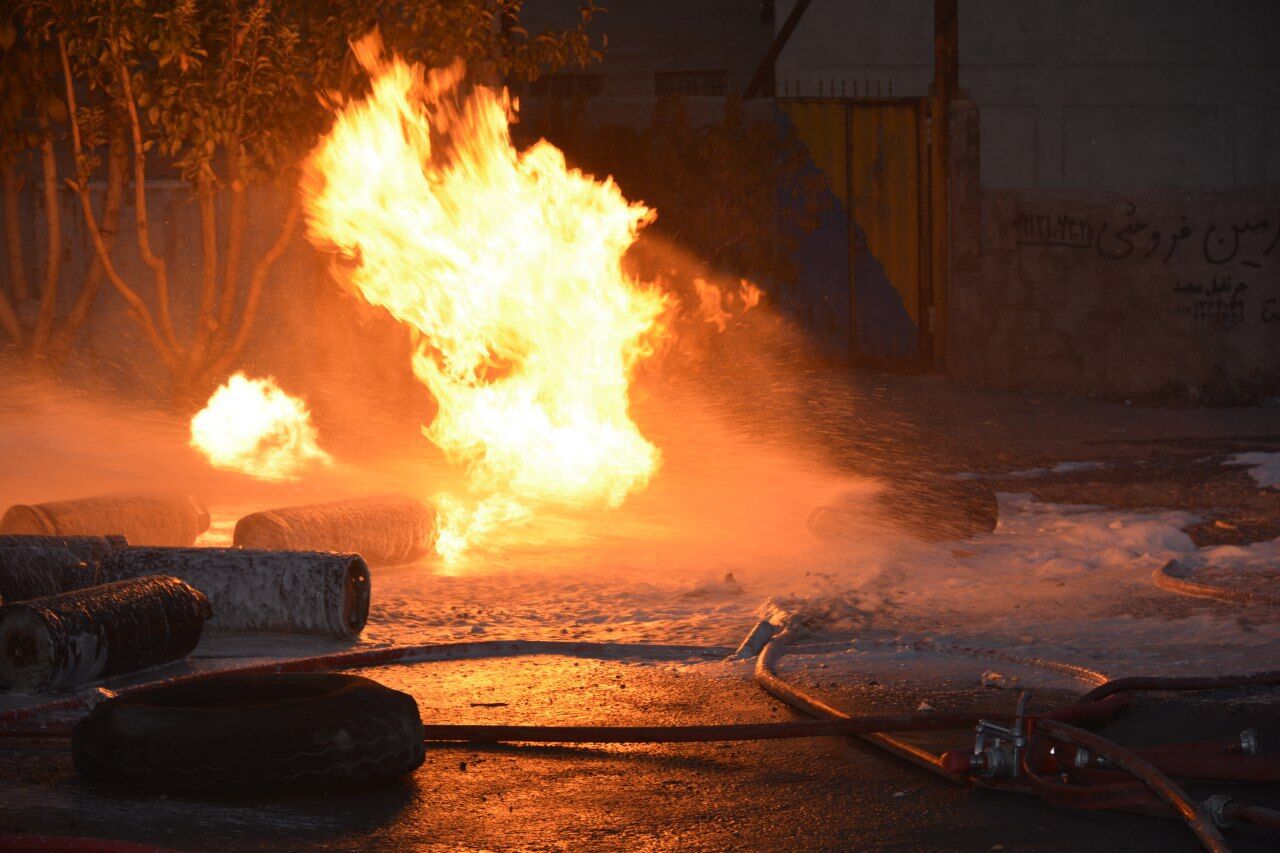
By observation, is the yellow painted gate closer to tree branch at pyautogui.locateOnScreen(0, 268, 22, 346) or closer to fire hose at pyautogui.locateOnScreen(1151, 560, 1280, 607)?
tree branch at pyautogui.locateOnScreen(0, 268, 22, 346)

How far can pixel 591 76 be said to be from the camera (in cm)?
2419

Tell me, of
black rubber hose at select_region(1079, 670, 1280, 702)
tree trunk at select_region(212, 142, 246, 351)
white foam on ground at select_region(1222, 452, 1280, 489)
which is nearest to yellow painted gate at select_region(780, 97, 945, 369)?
white foam on ground at select_region(1222, 452, 1280, 489)

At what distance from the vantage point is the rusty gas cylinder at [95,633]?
5746mm

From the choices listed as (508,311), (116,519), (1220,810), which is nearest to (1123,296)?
(508,311)

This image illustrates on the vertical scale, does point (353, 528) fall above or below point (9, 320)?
below

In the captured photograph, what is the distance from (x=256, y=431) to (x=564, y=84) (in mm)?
13312

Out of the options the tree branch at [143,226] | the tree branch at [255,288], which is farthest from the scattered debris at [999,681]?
the tree branch at [143,226]

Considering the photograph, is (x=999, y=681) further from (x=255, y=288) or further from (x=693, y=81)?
(x=693, y=81)

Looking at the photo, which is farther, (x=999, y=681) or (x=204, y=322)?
(x=204, y=322)

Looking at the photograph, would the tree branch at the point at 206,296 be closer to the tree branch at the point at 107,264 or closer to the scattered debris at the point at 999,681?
the tree branch at the point at 107,264

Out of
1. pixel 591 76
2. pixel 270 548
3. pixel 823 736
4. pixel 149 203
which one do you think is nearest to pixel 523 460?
pixel 270 548

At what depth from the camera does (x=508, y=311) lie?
34.6 ft

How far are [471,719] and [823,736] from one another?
4.00ft

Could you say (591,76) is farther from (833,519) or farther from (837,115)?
(833,519)
